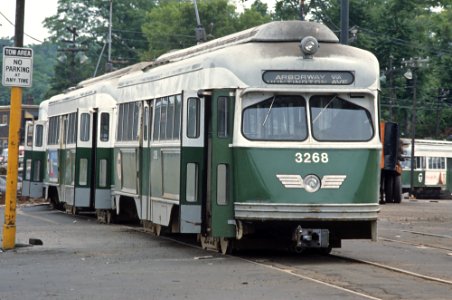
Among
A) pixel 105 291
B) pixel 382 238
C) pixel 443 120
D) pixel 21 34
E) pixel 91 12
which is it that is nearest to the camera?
pixel 105 291

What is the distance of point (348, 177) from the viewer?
1697 centimetres

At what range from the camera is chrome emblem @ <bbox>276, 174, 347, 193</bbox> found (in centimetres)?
1686

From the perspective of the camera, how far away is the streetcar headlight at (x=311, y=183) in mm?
16859

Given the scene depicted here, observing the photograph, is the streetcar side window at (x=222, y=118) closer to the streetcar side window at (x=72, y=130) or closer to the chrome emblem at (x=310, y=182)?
the chrome emblem at (x=310, y=182)

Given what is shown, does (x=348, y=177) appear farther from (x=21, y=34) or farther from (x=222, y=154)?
(x=21, y=34)

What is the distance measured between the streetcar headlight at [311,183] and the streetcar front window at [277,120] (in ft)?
1.88

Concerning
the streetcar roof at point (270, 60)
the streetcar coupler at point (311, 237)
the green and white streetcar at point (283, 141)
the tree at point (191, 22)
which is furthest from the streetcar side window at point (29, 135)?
the tree at point (191, 22)

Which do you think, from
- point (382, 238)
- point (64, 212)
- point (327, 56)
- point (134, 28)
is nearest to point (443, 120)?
point (134, 28)

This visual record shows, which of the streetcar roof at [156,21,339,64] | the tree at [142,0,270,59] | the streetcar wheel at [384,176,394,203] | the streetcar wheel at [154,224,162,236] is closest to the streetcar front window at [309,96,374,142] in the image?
the streetcar roof at [156,21,339,64]

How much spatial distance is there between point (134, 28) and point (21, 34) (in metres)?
98.4

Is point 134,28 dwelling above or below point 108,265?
above

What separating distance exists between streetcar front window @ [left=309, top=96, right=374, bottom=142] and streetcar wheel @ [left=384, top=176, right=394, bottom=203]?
1166 inches

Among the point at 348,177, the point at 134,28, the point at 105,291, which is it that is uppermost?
the point at 134,28

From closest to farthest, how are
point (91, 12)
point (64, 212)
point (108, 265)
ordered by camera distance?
point (108, 265) → point (64, 212) → point (91, 12)
